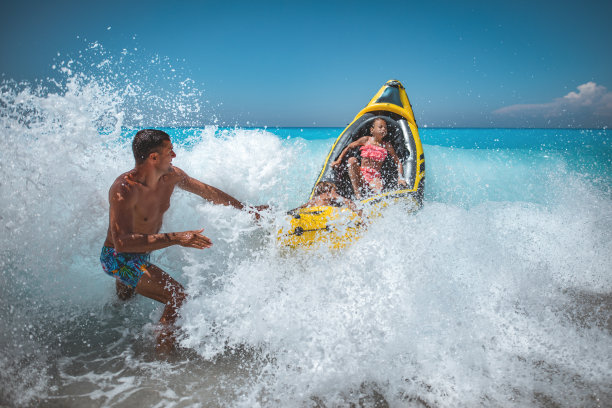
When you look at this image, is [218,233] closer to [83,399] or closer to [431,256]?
[83,399]

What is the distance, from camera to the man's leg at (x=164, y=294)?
2.24 metres

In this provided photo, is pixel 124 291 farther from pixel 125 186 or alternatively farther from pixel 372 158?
pixel 372 158

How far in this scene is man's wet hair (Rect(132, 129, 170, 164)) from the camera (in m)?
2.12

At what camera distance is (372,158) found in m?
4.94

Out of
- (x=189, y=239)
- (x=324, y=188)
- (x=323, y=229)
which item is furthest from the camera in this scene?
(x=324, y=188)

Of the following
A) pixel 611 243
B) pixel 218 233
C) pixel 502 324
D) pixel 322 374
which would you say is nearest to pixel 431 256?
pixel 502 324

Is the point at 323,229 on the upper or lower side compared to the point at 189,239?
lower

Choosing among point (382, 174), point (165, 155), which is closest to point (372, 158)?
point (382, 174)

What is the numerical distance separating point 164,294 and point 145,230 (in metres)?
0.48

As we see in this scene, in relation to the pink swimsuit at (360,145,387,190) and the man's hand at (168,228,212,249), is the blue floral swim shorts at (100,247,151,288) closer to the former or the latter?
the man's hand at (168,228,212,249)

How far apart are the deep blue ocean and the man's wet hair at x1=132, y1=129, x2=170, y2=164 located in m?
0.95

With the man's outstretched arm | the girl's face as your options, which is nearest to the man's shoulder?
the man's outstretched arm

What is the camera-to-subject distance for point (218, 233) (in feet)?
12.4

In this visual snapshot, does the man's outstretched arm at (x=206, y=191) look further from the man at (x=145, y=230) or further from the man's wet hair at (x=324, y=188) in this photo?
the man's wet hair at (x=324, y=188)
